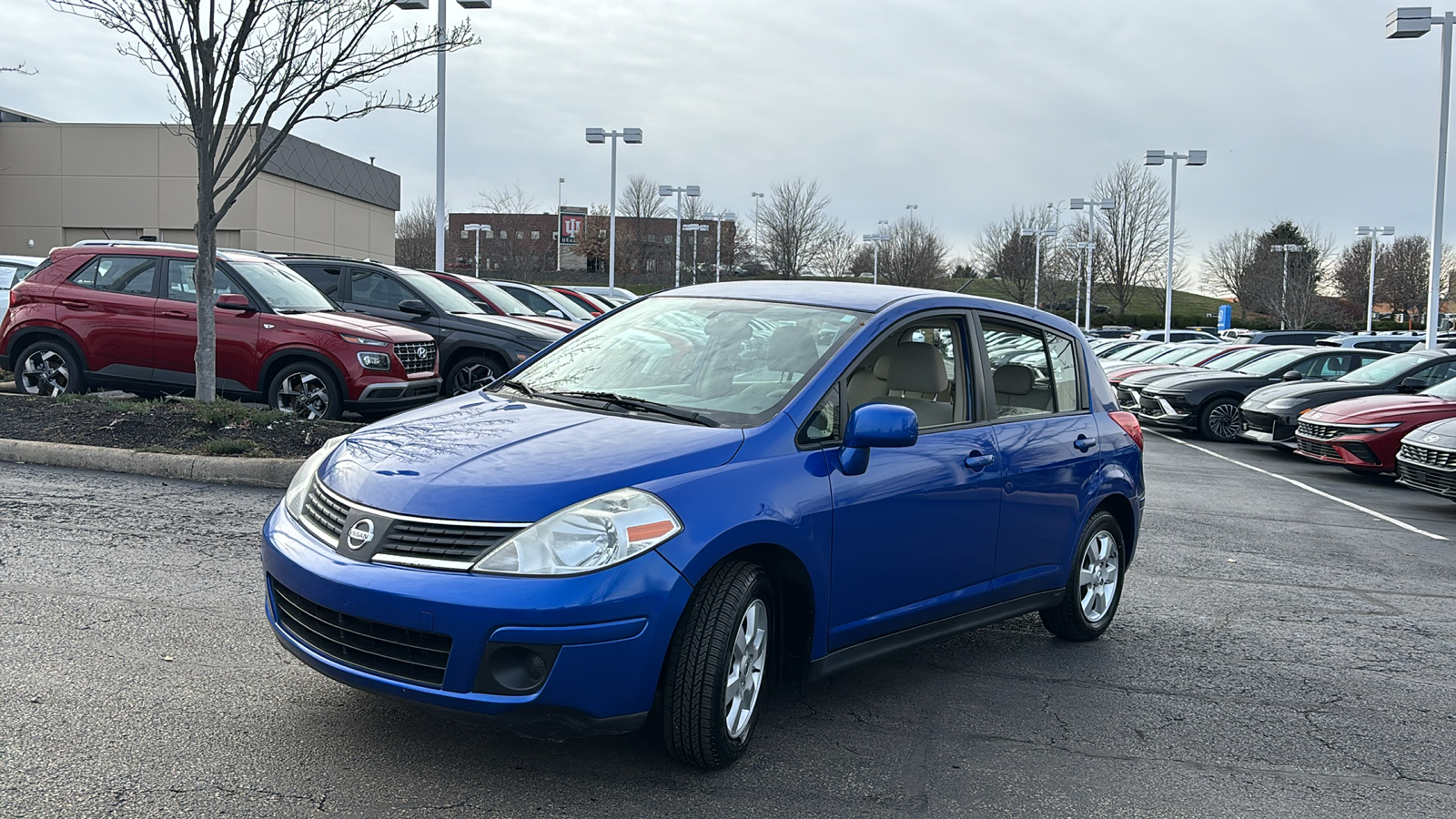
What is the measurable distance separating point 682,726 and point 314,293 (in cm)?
981

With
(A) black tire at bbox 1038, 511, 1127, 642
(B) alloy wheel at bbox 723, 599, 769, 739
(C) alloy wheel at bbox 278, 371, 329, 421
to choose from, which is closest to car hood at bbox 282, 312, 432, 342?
(C) alloy wheel at bbox 278, 371, 329, 421

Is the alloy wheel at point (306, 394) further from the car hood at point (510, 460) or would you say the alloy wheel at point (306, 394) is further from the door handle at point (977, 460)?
the door handle at point (977, 460)

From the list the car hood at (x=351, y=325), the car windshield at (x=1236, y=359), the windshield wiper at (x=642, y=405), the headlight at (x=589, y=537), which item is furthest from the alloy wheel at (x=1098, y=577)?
the car windshield at (x=1236, y=359)

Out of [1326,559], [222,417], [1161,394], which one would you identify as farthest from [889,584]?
[1161,394]

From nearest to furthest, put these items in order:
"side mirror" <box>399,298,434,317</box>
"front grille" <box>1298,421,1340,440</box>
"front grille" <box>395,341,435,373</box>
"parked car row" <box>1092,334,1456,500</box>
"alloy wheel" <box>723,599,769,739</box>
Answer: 1. "alloy wheel" <box>723,599,769,739</box>
2. "front grille" <box>395,341,435,373</box>
3. "parked car row" <box>1092,334,1456,500</box>
4. "side mirror" <box>399,298,434,317</box>
5. "front grille" <box>1298,421,1340,440</box>

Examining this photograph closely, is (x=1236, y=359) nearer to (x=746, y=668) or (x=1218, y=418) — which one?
(x=1218, y=418)

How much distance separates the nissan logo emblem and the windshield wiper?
1099 millimetres

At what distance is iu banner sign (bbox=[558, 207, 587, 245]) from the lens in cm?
6738

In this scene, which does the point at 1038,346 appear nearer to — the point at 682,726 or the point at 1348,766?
the point at 1348,766

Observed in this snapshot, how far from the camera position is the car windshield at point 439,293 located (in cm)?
1359

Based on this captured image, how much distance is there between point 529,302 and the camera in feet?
64.8

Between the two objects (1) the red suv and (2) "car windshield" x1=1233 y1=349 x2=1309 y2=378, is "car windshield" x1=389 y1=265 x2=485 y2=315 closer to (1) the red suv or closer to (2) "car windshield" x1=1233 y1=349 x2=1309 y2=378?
(1) the red suv

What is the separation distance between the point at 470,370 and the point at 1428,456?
383 inches

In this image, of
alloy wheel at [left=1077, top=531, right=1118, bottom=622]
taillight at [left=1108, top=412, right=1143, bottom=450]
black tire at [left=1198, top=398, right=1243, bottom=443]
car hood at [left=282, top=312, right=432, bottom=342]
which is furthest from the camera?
black tire at [left=1198, top=398, right=1243, bottom=443]
